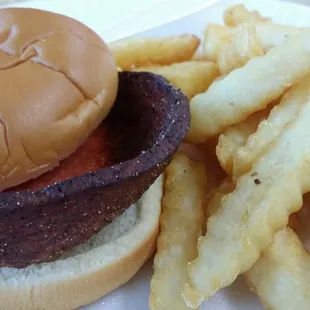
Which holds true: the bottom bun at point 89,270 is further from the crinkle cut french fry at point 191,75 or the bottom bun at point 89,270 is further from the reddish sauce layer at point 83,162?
the crinkle cut french fry at point 191,75

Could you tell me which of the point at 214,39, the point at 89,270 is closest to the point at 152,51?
the point at 214,39

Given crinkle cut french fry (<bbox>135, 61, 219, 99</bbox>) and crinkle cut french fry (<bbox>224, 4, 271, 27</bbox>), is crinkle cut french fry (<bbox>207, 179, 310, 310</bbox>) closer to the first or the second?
crinkle cut french fry (<bbox>135, 61, 219, 99</bbox>)

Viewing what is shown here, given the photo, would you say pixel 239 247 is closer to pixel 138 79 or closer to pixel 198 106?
pixel 198 106

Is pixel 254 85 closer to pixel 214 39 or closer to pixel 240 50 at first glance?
pixel 240 50

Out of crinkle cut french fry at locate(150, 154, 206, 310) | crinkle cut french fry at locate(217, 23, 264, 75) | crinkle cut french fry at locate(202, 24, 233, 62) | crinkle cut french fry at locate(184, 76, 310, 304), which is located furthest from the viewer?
crinkle cut french fry at locate(202, 24, 233, 62)

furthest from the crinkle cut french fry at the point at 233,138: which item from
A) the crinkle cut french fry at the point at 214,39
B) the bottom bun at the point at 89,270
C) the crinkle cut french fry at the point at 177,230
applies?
the crinkle cut french fry at the point at 214,39

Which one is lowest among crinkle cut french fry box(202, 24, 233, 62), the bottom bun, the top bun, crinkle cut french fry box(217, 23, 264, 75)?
the bottom bun

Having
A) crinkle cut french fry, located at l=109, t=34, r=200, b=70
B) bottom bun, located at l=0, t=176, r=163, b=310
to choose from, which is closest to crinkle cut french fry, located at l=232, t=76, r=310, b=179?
bottom bun, located at l=0, t=176, r=163, b=310
